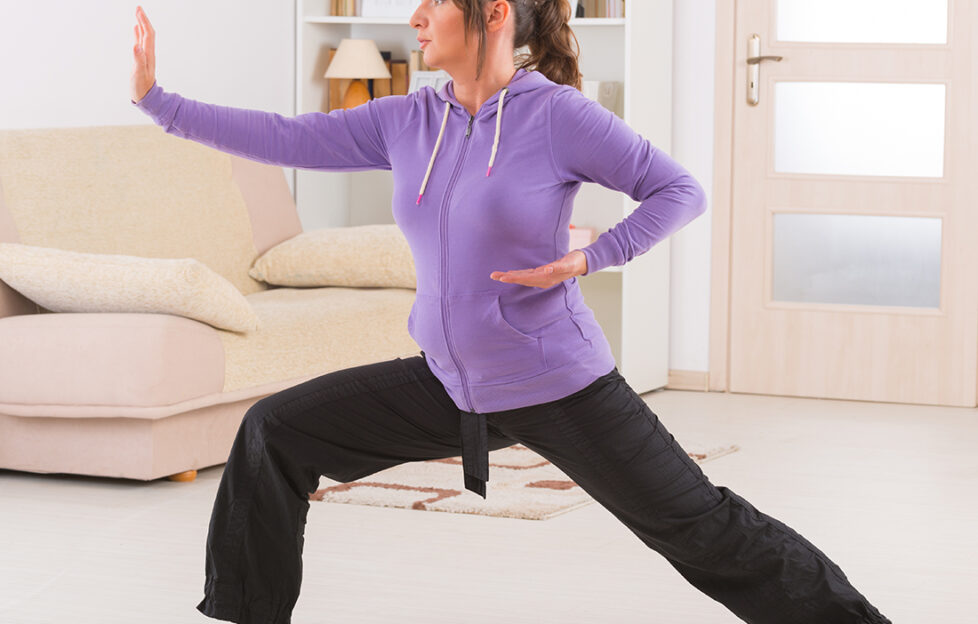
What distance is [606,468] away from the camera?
5.66 feet

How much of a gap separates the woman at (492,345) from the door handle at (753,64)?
3.00m

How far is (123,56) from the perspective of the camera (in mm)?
4266

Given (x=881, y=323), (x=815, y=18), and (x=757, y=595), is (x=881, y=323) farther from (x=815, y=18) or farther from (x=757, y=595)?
(x=757, y=595)

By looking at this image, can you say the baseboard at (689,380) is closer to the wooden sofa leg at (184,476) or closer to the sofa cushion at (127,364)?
the sofa cushion at (127,364)

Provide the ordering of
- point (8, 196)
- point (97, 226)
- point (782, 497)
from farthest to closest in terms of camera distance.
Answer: point (97, 226)
point (8, 196)
point (782, 497)

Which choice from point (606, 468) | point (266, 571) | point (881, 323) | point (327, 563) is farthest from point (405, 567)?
point (881, 323)

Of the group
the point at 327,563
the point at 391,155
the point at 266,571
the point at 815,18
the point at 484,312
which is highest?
the point at 815,18

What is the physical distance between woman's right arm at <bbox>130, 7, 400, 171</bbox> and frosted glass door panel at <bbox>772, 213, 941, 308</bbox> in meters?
3.11

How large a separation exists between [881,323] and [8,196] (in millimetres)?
2893

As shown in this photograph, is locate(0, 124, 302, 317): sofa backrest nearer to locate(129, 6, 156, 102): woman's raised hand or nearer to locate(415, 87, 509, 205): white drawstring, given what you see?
locate(129, 6, 156, 102): woman's raised hand

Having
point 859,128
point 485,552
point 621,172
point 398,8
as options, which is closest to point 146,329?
point 485,552

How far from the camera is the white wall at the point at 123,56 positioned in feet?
12.6

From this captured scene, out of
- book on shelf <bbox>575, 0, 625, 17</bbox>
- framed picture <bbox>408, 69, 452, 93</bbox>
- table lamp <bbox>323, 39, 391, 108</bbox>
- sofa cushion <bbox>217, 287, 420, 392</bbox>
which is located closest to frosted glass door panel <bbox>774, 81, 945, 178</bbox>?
book on shelf <bbox>575, 0, 625, 17</bbox>

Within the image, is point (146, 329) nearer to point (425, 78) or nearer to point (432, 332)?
point (432, 332)
